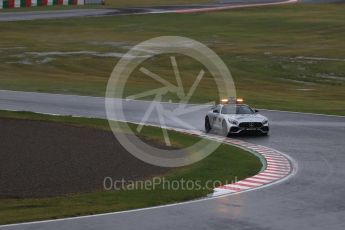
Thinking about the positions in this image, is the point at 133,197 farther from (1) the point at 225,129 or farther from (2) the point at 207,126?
(2) the point at 207,126

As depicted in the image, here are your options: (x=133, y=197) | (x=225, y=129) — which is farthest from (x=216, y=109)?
(x=133, y=197)

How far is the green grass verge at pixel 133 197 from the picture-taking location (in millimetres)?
19578

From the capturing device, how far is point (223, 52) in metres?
66.8

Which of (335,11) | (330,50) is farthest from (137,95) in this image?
(335,11)

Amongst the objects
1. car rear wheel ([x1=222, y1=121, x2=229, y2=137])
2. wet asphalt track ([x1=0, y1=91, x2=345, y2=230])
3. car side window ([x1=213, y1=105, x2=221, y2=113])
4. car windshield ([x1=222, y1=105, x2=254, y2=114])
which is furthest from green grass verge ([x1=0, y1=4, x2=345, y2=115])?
wet asphalt track ([x1=0, y1=91, x2=345, y2=230])

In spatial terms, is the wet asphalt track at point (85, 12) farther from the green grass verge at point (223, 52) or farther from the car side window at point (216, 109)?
the car side window at point (216, 109)

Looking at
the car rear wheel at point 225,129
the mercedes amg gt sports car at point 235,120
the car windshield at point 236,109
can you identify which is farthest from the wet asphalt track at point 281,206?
the car windshield at point 236,109

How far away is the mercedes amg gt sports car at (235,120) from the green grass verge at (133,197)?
17.0 feet

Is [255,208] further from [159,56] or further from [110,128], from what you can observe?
[159,56]

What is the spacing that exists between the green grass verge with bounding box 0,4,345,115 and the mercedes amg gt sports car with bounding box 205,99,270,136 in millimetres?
7690

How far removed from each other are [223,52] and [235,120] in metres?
32.6

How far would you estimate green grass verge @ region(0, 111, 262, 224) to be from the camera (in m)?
19.6

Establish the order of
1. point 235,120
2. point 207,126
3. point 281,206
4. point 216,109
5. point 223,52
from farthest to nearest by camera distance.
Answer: point 223,52
point 207,126
point 216,109
point 235,120
point 281,206

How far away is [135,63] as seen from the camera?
62.7 meters
